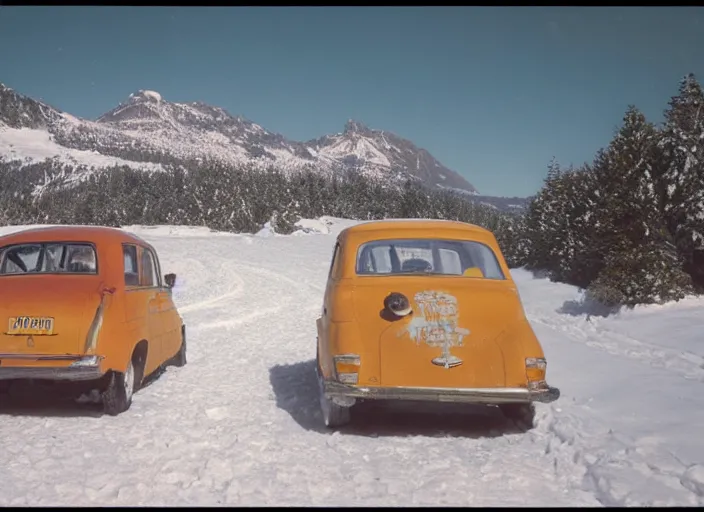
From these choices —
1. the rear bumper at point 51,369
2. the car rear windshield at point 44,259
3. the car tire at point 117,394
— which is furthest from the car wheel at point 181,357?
the rear bumper at point 51,369

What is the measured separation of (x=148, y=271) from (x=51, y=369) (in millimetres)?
2381

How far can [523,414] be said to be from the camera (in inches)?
229

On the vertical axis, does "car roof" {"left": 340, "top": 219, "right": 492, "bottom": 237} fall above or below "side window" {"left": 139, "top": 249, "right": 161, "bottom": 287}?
above

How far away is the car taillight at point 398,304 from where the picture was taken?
17.9 feet

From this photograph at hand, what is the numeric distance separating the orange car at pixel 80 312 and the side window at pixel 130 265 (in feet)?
0.04

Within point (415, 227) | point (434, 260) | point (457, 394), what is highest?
point (415, 227)

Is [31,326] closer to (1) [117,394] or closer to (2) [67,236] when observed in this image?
(1) [117,394]

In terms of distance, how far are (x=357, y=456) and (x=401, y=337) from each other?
3.59 feet

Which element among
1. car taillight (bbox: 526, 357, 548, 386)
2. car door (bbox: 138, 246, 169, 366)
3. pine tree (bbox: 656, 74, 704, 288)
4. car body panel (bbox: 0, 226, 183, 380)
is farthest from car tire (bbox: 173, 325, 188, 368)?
pine tree (bbox: 656, 74, 704, 288)

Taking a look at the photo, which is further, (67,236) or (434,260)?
(67,236)

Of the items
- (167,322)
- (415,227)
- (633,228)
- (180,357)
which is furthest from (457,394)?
(633,228)

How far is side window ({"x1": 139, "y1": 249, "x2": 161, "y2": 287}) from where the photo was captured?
769 centimetres

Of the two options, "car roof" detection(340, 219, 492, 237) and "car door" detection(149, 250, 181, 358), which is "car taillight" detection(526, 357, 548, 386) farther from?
"car door" detection(149, 250, 181, 358)

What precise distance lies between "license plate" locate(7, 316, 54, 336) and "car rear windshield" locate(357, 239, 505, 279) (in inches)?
119
